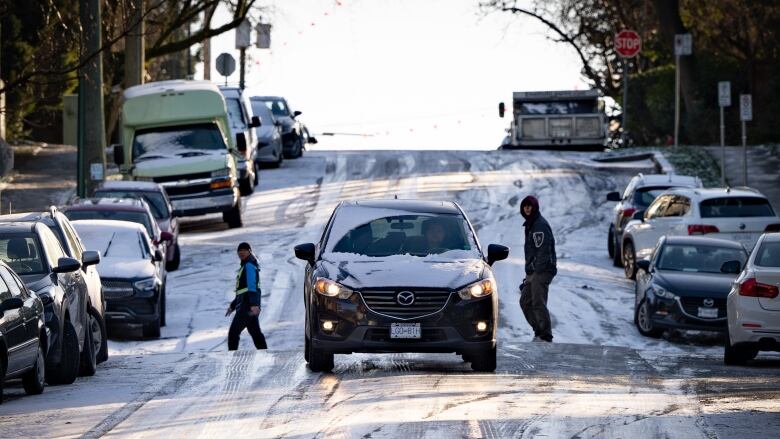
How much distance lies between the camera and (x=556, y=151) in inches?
2062

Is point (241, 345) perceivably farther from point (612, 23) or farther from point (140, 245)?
point (612, 23)

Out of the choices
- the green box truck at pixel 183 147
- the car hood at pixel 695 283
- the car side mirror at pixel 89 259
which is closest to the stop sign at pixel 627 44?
the green box truck at pixel 183 147

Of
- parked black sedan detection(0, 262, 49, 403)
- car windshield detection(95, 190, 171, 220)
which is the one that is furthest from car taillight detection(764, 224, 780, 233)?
parked black sedan detection(0, 262, 49, 403)

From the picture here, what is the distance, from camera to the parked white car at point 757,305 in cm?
1831

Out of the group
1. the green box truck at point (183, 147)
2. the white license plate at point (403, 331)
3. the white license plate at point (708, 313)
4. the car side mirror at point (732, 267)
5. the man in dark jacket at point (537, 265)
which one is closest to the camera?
the white license plate at point (403, 331)

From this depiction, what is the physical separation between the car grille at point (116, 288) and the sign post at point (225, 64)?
2755cm

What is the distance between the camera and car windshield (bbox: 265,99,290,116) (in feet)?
165

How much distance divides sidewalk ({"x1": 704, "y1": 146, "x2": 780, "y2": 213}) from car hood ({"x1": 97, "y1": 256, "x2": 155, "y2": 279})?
16.7m

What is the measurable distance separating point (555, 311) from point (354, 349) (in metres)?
10.8

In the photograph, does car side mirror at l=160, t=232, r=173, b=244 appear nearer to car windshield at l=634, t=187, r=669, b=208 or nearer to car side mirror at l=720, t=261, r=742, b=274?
car windshield at l=634, t=187, r=669, b=208

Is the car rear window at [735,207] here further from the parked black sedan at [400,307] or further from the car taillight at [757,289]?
the parked black sedan at [400,307]

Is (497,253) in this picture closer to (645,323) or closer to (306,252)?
(306,252)

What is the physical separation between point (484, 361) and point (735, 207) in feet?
42.4

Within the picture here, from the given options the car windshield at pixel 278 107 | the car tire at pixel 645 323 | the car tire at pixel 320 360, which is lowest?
the car tire at pixel 645 323
